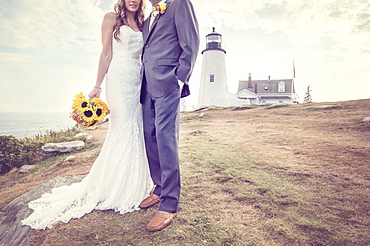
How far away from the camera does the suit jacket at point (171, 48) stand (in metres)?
2.37

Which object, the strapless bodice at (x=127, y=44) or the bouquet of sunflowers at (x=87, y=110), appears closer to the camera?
the bouquet of sunflowers at (x=87, y=110)

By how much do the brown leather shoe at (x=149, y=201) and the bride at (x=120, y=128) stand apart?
115 millimetres

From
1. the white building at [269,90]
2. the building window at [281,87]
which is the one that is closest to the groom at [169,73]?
the white building at [269,90]

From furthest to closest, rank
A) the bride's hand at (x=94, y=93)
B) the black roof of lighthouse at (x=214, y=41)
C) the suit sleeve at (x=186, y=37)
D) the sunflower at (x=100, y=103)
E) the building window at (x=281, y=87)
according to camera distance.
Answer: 1. the building window at (x=281, y=87)
2. the black roof of lighthouse at (x=214, y=41)
3. the bride's hand at (x=94, y=93)
4. the sunflower at (x=100, y=103)
5. the suit sleeve at (x=186, y=37)

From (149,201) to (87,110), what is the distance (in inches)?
56.1

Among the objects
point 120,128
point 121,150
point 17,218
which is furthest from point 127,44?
point 17,218

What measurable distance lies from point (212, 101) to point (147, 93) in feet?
81.3

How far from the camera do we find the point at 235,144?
6.22m

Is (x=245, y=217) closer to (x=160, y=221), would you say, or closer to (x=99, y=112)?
(x=160, y=221)

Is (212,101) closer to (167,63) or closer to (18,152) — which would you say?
(18,152)

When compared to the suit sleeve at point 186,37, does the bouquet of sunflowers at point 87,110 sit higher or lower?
lower

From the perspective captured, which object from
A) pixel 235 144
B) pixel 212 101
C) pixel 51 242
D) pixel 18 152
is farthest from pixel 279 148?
pixel 212 101

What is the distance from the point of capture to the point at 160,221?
2.28 m

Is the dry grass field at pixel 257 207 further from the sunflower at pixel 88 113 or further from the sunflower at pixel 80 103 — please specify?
the sunflower at pixel 80 103
